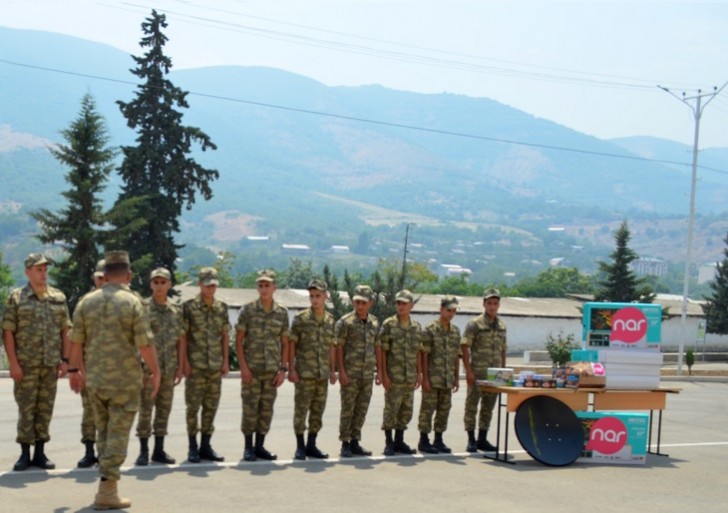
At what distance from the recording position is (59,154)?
3434 cm

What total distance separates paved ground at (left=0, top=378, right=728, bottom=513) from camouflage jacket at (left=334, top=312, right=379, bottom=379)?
0.99 meters

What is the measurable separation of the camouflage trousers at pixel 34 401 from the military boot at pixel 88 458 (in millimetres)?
449

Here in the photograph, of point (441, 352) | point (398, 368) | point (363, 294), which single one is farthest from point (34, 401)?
point (441, 352)

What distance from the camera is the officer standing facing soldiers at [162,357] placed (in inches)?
412

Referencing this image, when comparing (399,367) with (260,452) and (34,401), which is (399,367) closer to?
(260,452)

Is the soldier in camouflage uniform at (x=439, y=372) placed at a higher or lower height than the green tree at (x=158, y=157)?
lower

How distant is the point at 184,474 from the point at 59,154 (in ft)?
85.7

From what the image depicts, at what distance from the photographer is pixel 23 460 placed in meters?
9.93

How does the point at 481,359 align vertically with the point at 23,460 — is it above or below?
above

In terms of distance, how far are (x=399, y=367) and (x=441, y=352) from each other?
1.99 feet

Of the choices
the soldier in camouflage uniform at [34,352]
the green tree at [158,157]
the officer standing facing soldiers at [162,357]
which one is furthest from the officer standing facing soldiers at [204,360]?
the green tree at [158,157]

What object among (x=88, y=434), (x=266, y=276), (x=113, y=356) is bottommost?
(x=88, y=434)

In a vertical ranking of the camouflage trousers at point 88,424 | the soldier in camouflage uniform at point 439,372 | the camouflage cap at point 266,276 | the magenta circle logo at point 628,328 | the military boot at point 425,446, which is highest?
the camouflage cap at point 266,276

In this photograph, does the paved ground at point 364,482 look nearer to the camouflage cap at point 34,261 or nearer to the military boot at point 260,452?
the military boot at point 260,452
